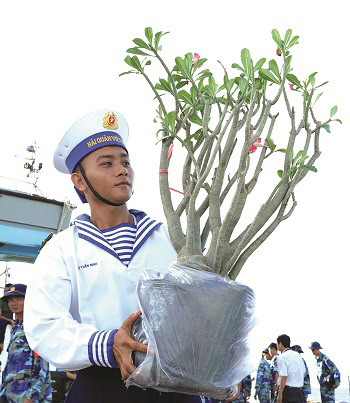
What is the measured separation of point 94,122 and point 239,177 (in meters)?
0.47

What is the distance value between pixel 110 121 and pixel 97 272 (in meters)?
0.50

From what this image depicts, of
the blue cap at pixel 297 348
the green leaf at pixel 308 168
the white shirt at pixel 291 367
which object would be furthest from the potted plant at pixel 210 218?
the blue cap at pixel 297 348

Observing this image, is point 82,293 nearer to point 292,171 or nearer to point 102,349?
point 102,349

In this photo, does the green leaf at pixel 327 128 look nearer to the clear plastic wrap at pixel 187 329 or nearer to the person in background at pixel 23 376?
the clear plastic wrap at pixel 187 329

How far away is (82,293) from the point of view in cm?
158

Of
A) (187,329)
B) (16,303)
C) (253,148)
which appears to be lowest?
(16,303)

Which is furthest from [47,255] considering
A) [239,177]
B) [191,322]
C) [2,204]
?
[2,204]

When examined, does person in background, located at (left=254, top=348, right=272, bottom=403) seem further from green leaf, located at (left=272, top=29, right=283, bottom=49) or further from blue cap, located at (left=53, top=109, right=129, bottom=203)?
blue cap, located at (left=53, top=109, right=129, bottom=203)

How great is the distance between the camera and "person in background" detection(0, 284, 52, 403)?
4324 mm

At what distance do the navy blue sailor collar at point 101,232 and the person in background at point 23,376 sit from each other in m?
2.92

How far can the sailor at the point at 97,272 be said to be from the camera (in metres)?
1.45

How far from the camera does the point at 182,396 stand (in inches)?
61.7

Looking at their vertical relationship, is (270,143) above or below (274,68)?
below

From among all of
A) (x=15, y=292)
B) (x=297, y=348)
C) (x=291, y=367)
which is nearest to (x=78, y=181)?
(x=15, y=292)
